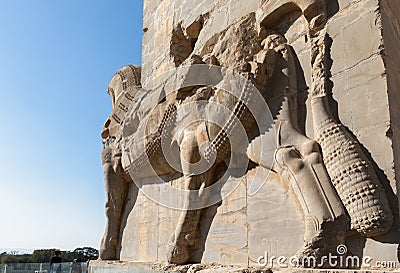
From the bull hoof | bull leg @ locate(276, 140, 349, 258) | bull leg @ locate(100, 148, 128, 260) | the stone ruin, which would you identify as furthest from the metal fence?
bull leg @ locate(276, 140, 349, 258)

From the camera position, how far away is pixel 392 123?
264 centimetres

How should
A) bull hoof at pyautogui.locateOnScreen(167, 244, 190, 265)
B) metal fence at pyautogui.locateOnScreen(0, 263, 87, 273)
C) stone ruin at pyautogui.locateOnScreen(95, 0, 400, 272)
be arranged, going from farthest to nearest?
metal fence at pyautogui.locateOnScreen(0, 263, 87, 273), bull hoof at pyautogui.locateOnScreen(167, 244, 190, 265), stone ruin at pyautogui.locateOnScreen(95, 0, 400, 272)

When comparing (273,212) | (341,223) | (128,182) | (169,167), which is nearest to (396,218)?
(341,223)

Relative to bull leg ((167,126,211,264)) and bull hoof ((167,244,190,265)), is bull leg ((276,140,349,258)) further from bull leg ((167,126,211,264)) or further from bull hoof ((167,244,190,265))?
bull hoof ((167,244,190,265))

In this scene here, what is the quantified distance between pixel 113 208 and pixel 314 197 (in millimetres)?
3363

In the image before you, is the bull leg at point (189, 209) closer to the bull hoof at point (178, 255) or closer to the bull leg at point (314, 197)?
the bull hoof at point (178, 255)

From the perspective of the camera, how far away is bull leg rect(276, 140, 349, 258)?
266 centimetres

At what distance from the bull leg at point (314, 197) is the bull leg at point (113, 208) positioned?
9.58 ft

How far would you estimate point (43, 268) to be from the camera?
32.7 ft

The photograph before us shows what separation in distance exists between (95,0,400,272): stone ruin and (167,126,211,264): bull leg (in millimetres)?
10

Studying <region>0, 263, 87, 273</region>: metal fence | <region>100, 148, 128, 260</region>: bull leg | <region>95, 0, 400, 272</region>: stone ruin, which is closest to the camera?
<region>95, 0, 400, 272</region>: stone ruin

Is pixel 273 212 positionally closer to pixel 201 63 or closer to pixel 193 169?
pixel 193 169

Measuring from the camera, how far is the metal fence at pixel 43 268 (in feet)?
29.4

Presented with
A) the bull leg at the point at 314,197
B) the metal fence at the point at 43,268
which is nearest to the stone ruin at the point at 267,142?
the bull leg at the point at 314,197
